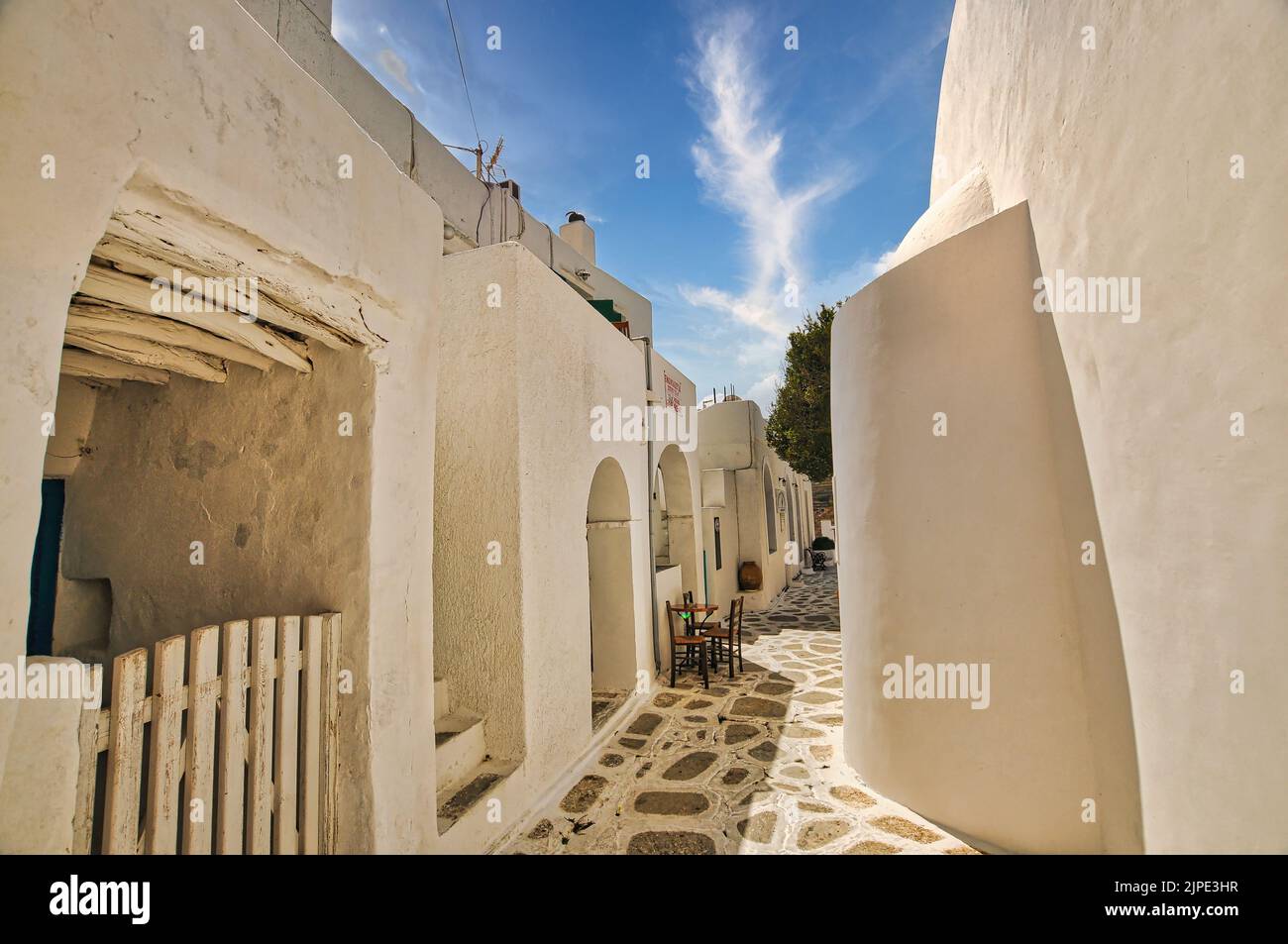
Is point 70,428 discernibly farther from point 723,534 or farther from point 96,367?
point 723,534

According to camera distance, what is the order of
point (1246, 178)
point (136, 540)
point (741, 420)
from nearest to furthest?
point (1246, 178) < point (136, 540) < point (741, 420)

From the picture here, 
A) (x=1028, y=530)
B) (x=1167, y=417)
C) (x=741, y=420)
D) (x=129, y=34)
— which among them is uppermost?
(x=741, y=420)

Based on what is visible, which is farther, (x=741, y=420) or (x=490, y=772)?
(x=741, y=420)

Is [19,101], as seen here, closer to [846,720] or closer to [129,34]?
[129,34]

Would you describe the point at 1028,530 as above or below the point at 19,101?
below

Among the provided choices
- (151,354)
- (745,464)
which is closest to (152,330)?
(151,354)

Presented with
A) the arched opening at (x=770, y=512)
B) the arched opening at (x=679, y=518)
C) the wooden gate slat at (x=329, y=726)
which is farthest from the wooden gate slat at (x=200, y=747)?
the arched opening at (x=770, y=512)

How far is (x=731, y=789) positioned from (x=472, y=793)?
2.23 m

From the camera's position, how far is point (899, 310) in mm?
4812

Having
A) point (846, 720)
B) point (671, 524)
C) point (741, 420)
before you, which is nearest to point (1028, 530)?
point (846, 720)

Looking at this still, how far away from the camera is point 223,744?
7.65 ft

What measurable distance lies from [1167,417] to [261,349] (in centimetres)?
420

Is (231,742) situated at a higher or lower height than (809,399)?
lower
